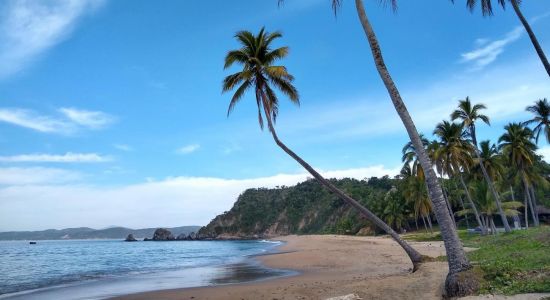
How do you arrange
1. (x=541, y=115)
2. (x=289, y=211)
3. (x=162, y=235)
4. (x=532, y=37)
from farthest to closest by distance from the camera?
1. (x=162, y=235)
2. (x=289, y=211)
3. (x=541, y=115)
4. (x=532, y=37)

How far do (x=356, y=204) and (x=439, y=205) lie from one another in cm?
589

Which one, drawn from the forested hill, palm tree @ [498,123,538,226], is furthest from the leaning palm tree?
the forested hill

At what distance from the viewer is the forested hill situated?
11450 cm

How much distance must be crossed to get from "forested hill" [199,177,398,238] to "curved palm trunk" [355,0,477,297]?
86.2m

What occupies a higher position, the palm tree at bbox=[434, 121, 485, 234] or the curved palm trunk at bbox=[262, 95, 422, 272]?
the palm tree at bbox=[434, 121, 485, 234]

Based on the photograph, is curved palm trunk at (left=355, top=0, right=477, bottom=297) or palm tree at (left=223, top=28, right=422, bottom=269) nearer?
curved palm trunk at (left=355, top=0, right=477, bottom=297)

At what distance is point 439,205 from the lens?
33.2 ft

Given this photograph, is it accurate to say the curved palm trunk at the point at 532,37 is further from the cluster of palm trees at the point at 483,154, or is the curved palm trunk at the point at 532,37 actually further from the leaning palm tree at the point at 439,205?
the cluster of palm trees at the point at 483,154

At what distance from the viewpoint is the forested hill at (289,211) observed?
114 m

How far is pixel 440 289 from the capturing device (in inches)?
404

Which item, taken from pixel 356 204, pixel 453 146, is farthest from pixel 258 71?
pixel 453 146

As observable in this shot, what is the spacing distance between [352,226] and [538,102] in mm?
60526

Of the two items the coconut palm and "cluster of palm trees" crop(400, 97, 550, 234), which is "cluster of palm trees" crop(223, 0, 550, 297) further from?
the coconut palm

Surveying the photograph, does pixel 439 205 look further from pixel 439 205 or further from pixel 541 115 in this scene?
pixel 541 115
